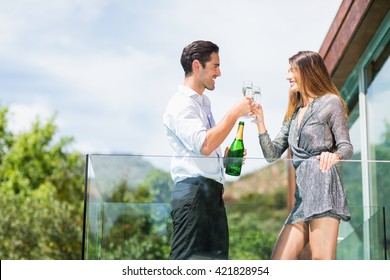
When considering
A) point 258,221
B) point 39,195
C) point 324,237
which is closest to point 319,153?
point 324,237

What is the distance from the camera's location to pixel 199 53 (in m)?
4.95

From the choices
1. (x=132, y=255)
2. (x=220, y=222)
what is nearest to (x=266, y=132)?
(x=220, y=222)

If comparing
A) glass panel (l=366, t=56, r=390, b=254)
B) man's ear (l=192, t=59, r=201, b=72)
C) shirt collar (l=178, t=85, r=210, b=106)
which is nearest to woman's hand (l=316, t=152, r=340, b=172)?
shirt collar (l=178, t=85, r=210, b=106)

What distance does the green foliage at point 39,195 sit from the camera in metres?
25.0

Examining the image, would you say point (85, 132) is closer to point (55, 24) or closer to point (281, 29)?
point (55, 24)

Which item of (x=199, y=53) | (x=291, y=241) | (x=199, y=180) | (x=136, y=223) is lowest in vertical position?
(x=291, y=241)

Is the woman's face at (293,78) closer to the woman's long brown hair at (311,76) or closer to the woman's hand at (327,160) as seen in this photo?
the woman's long brown hair at (311,76)

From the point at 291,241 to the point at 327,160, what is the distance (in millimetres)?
539

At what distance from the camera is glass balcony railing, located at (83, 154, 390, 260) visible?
5039 millimetres

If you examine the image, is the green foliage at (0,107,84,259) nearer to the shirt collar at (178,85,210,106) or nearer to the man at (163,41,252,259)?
the man at (163,41,252,259)

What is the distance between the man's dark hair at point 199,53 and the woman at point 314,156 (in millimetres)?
456

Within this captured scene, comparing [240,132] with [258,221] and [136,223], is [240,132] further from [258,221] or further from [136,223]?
[136,223]

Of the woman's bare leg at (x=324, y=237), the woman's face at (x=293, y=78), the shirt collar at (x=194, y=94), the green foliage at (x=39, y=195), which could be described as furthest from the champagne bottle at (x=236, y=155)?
the green foliage at (x=39, y=195)

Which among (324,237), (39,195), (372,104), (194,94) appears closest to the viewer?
(324,237)
